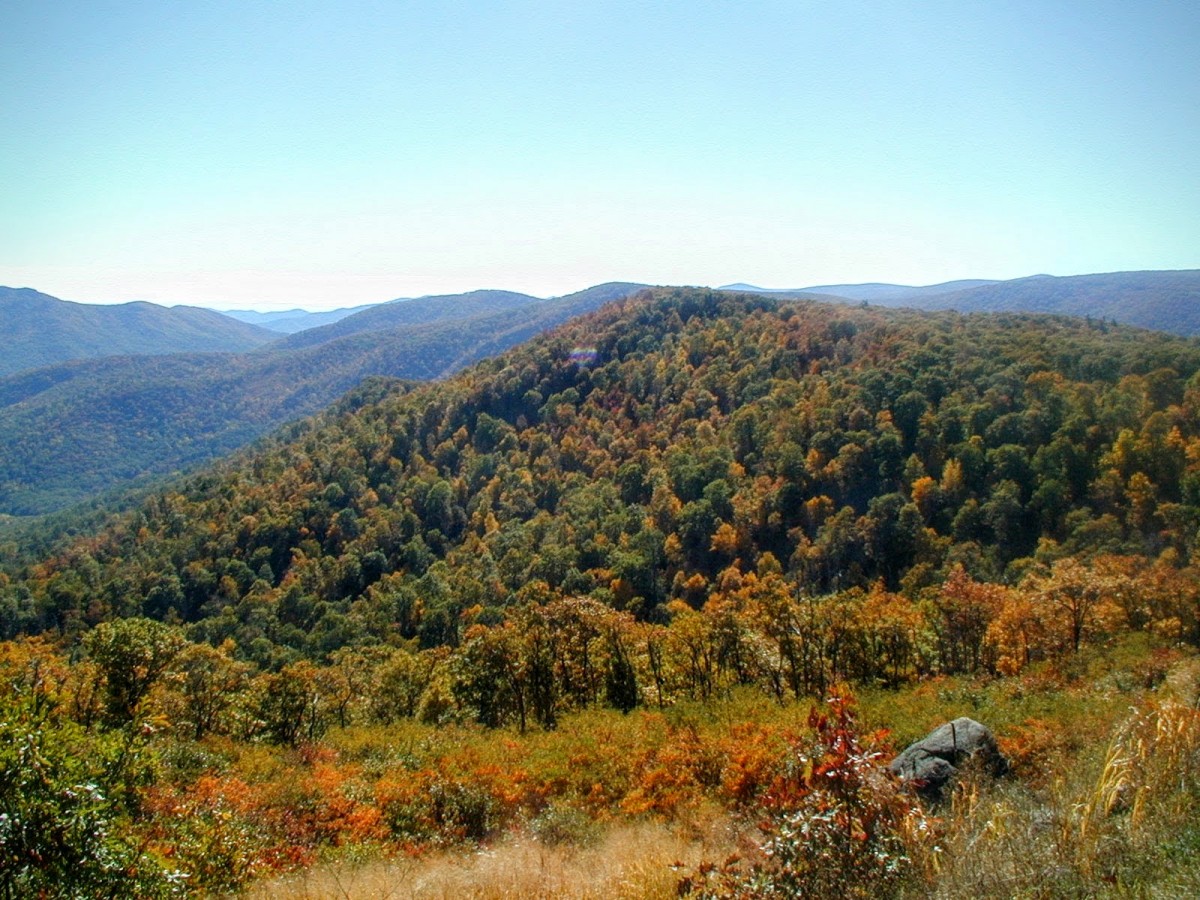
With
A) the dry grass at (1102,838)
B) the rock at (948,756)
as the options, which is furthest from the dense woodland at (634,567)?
the rock at (948,756)

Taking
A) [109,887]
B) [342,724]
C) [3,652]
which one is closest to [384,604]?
[342,724]

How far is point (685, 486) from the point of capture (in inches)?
4592

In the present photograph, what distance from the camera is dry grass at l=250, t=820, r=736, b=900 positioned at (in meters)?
11.0

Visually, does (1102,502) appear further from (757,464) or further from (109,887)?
(109,887)

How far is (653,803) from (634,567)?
81.7 meters

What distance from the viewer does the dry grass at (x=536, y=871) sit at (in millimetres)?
11031

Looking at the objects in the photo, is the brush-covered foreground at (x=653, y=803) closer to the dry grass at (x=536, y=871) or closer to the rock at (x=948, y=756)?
the dry grass at (x=536, y=871)

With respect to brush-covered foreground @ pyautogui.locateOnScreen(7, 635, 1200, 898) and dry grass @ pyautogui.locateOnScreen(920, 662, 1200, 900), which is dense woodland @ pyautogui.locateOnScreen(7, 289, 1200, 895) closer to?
brush-covered foreground @ pyautogui.locateOnScreen(7, 635, 1200, 898)

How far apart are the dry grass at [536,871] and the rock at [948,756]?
4.18 m

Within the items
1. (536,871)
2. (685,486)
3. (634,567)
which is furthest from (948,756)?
(685,486)

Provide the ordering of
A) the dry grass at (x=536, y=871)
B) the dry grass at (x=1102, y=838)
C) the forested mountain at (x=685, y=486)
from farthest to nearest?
1. the forested mountain at (x=685, y=486)
2. the dry grass at (x=536, y=871)
3. the dry grass at (x=1102, y=838)

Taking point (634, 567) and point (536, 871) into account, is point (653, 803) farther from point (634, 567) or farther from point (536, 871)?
point (634, 567)

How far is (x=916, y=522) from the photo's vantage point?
281ft

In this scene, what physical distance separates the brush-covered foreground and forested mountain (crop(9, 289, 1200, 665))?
26134mm
